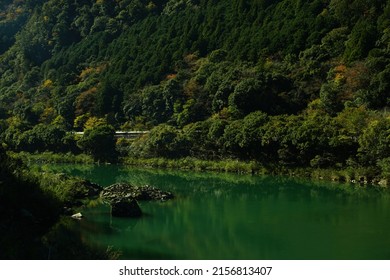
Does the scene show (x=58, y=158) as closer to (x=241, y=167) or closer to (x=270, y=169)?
(x=241, y=167)

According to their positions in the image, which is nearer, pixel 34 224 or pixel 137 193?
pixel 34 224

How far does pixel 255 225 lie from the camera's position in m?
22.7

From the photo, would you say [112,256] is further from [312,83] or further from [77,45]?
[77,45]

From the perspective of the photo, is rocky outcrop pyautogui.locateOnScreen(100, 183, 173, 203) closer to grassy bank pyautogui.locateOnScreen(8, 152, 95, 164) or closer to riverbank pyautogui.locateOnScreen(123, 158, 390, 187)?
riverbank pyautogui.locateOnScreen(123, 158, 390, 187)

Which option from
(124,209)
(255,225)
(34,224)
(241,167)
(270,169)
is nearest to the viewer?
(34,224)

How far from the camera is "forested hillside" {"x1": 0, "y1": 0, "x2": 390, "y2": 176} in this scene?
150ft

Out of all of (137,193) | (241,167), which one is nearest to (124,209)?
(137,193)

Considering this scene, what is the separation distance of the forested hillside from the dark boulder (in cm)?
1975

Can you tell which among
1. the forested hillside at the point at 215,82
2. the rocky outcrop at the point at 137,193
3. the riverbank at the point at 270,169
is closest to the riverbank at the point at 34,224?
the rocky outcrop at the point at 137,193

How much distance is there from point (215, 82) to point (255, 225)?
46.2 m

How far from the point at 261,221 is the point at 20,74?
103m

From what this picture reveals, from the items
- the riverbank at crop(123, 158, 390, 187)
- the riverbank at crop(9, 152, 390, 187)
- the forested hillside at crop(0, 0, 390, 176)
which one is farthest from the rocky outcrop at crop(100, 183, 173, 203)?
the forested hillside at crop(0, 0, 390, 176)

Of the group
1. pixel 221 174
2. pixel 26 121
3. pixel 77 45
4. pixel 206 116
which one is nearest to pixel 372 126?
pixel 221 174

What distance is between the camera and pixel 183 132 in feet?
189
